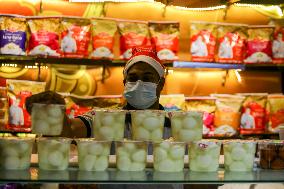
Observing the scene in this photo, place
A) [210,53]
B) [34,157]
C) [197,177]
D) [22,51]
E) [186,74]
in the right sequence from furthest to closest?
1. [186,74]
2. [210,53]
3. [22,51]
4. [34,157]
5. [197,177]

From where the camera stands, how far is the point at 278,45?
149 inches

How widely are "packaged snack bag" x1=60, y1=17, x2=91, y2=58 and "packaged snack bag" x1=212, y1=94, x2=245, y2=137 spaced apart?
1088 mm

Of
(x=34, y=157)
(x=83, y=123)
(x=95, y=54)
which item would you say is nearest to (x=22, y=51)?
(x=95, y=54)

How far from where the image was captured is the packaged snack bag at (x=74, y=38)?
345 centimetres

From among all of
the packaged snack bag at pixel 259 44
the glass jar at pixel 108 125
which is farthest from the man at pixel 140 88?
the packaged snack bag at pixel 259 44

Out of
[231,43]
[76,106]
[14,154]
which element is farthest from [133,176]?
[231,43]

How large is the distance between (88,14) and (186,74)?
0.92 meters

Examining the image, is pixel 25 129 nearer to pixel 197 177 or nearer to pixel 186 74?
pixel 186 74

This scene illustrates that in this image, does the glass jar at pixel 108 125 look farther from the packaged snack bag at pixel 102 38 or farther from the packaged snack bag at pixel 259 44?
the packaged snack bag at pixel 259 44

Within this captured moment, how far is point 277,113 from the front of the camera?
12.5 feet

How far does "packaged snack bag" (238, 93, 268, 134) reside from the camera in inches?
149

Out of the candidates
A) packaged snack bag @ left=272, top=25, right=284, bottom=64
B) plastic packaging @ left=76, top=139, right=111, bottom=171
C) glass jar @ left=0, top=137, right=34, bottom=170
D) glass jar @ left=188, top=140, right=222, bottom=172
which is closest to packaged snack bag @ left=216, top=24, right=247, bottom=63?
packaged snack bag @ left=272, top=25, right=284, bottom=64

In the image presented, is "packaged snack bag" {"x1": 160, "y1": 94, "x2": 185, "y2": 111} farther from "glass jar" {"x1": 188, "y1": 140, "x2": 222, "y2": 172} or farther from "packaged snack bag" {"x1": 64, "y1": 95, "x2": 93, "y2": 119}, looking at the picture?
"glass jar" {"x1": 188, "y1": 140, "x2": 222, "y2": 172}

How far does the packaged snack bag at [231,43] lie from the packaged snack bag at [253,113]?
1.05 feet
